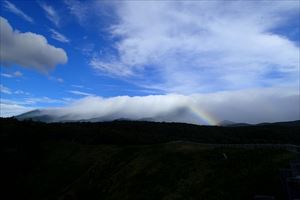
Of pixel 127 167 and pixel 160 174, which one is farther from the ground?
pixel 160 174

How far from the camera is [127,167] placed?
6231 centimetres

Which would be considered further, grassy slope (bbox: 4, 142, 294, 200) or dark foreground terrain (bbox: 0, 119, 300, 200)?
dark foreground terrain (bbox: 0, 119, 300, 200)

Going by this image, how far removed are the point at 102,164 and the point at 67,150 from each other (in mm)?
29030

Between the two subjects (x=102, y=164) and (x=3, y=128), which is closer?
(x=102, y=164)

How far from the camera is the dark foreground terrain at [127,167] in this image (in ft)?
119

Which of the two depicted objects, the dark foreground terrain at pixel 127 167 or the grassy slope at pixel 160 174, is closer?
the grassy slope at pixel 160 174

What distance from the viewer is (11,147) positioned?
99062 mm

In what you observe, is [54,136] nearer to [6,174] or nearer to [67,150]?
[67,150]

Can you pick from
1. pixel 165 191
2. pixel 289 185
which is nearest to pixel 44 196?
pixel 165 191

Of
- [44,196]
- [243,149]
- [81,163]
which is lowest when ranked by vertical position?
[44,196]

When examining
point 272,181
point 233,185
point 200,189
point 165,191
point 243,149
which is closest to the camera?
point 272,181

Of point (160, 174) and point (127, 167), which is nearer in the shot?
point (160, 174)

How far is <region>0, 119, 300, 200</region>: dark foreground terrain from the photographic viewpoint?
1433 inches

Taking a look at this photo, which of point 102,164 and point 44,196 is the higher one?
point 102,164
